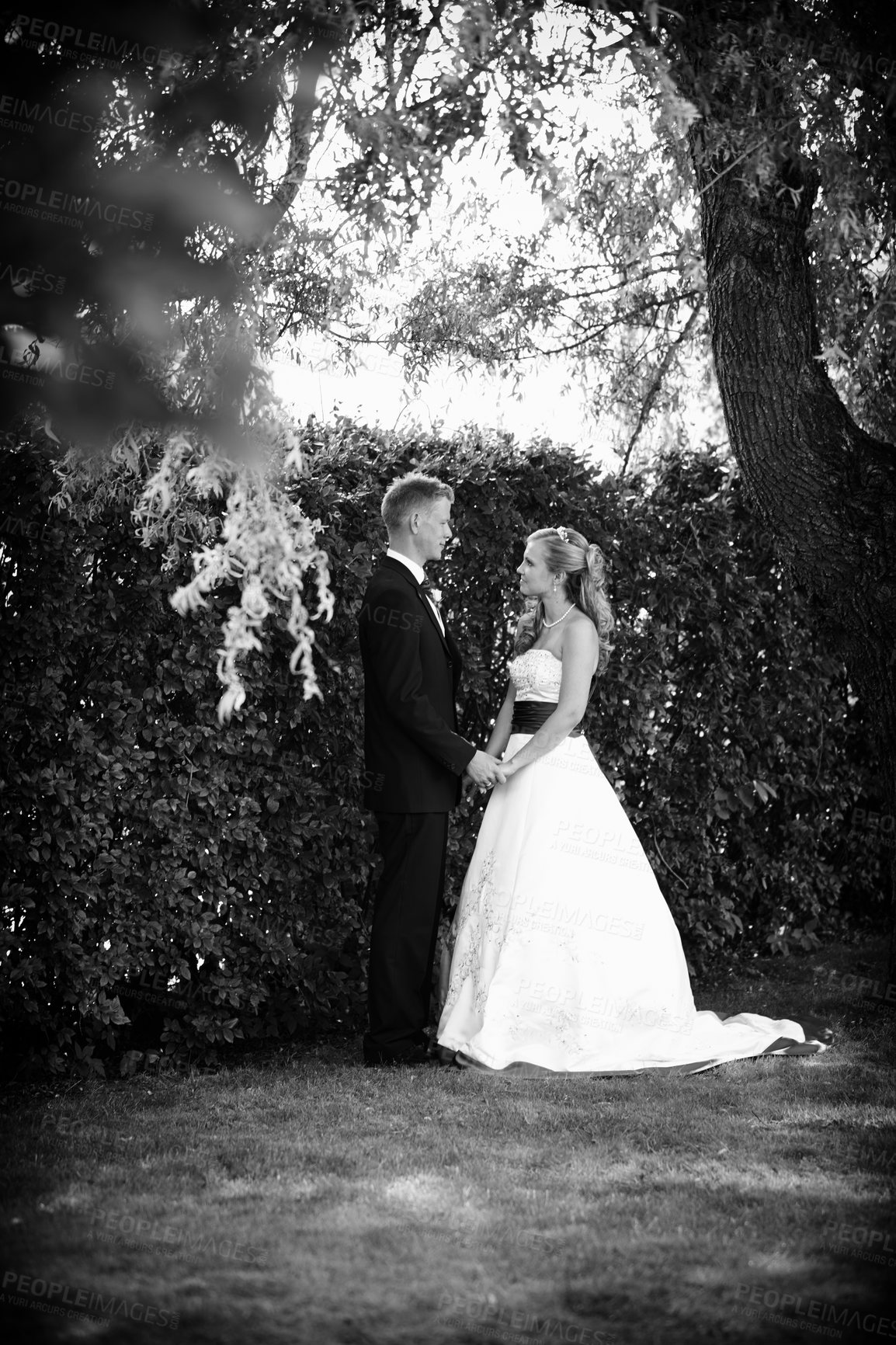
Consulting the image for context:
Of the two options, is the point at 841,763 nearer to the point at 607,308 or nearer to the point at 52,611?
the point at 607,308

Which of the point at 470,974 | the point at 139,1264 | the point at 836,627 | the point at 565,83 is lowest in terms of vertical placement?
the point at 139,1264

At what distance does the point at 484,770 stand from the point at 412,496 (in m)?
1.24

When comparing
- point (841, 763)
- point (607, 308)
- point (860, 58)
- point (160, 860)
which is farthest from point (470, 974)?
point (607, 308)

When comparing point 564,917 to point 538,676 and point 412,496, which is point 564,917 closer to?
point 538,676

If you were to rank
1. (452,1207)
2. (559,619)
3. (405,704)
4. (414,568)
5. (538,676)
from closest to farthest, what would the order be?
(452,1207) → (405,704) → (414,568) → (538,676) → (559,619)

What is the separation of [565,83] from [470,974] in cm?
358

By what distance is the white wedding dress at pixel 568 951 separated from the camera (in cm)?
511

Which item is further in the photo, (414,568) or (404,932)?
(414,568)

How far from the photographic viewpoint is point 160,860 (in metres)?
5.22

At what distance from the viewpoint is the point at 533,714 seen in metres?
5.59

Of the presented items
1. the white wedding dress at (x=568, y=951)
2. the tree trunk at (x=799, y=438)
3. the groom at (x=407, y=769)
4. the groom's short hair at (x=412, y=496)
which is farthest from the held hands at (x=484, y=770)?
the tree trunk at (x=799, y=438)

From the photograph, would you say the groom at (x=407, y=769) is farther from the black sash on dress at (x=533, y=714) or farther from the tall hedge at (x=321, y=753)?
the tall hedge at (x=321, y=753)

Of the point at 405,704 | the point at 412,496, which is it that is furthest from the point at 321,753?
the point at 412,496

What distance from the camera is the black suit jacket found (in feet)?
16.8
